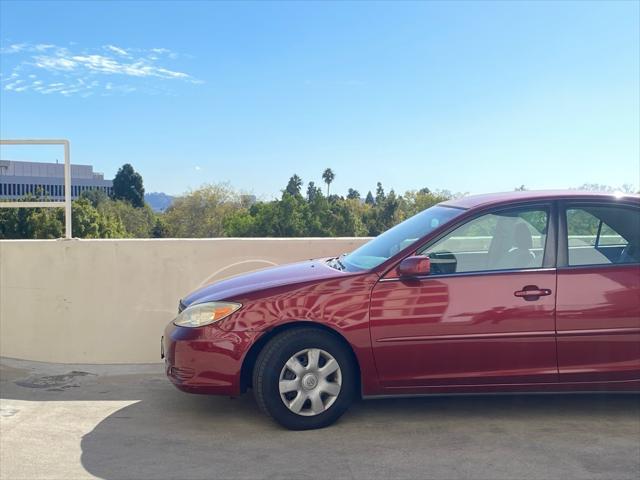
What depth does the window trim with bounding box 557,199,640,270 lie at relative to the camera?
4.48 meters

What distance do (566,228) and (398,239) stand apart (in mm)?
1225

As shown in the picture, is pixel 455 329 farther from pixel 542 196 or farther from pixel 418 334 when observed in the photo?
pixel 542 196

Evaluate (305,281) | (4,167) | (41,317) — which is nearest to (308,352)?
(305,281)

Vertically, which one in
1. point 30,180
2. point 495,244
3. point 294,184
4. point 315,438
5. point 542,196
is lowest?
point 315,438

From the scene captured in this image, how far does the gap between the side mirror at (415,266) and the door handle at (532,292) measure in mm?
645

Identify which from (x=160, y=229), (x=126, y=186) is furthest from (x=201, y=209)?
(x=126, y=186)

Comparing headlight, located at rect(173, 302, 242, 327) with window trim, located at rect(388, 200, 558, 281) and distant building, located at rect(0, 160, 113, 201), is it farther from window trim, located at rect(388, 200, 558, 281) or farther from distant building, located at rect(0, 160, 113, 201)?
distant building, located at rect(0, 160, 113, 201)

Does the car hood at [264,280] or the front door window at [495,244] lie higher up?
the front door window at [495,244]

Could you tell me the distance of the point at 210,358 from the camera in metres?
4.38

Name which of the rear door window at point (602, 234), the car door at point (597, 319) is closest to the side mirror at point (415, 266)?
the car door at point (597, 319)

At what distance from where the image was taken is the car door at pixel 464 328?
434 centimetres

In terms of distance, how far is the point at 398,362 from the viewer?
4.36m

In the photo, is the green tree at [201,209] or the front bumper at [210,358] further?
the green tree at [201,209]

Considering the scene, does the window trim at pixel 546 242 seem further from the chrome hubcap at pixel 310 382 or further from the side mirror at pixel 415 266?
the chrome hubcap at pixel 310 382
